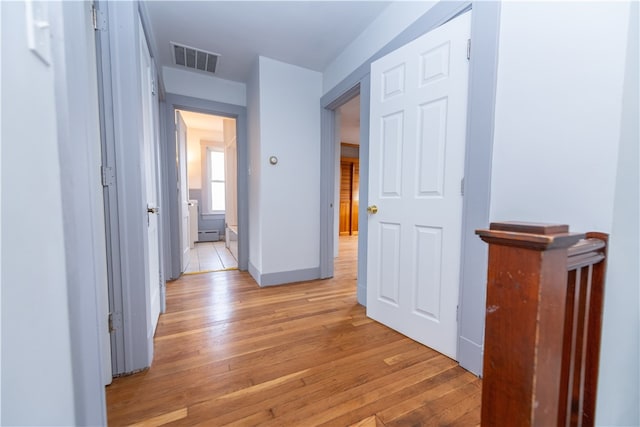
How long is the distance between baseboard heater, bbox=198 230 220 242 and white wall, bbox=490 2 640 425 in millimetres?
5505

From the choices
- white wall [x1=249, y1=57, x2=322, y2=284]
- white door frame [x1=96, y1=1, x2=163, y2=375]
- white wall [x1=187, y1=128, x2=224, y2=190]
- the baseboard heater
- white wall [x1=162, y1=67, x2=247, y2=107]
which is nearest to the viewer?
white door frame [x1=96, y1=1, x2=163, y2=375]

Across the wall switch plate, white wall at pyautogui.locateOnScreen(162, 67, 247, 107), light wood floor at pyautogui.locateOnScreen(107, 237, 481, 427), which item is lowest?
light wood floor at pyautogui.locateOnScreen(107, 237, 481, 427)

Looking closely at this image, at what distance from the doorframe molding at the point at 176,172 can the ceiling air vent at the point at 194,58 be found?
324mm

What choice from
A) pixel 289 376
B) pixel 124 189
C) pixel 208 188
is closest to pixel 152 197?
pixel 124 189

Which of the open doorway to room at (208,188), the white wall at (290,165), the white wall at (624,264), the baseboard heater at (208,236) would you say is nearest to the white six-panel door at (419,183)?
the white wall at (624,264)

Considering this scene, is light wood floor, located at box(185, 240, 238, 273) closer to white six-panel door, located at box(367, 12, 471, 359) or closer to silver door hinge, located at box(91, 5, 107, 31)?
white six-panel door, located at box(367, 12, 471, 359)

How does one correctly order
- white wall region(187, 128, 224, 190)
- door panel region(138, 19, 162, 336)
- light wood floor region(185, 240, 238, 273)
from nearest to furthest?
1. door panel region(138, 19, 162, 336)
2. light wood floor region(185, 240, 238, 273)
3. white wall region(187, 128, 224, 190)

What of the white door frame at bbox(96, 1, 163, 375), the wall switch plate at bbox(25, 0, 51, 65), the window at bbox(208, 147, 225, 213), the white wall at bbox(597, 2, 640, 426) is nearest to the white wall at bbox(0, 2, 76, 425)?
the wall switch plate at bbox(25, 0, 51, 65)

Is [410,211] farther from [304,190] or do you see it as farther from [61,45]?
[61,45]

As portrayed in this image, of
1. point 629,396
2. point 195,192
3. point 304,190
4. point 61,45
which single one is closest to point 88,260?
point 61,45

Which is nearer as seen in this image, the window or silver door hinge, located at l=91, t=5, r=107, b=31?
silver door hinge, located at l=91, t=5, r=107, b=31

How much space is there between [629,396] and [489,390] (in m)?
0.69

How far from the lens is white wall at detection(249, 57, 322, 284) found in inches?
103

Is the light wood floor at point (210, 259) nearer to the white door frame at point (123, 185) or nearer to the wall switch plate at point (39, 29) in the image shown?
the white door frame at point (123, 185)
